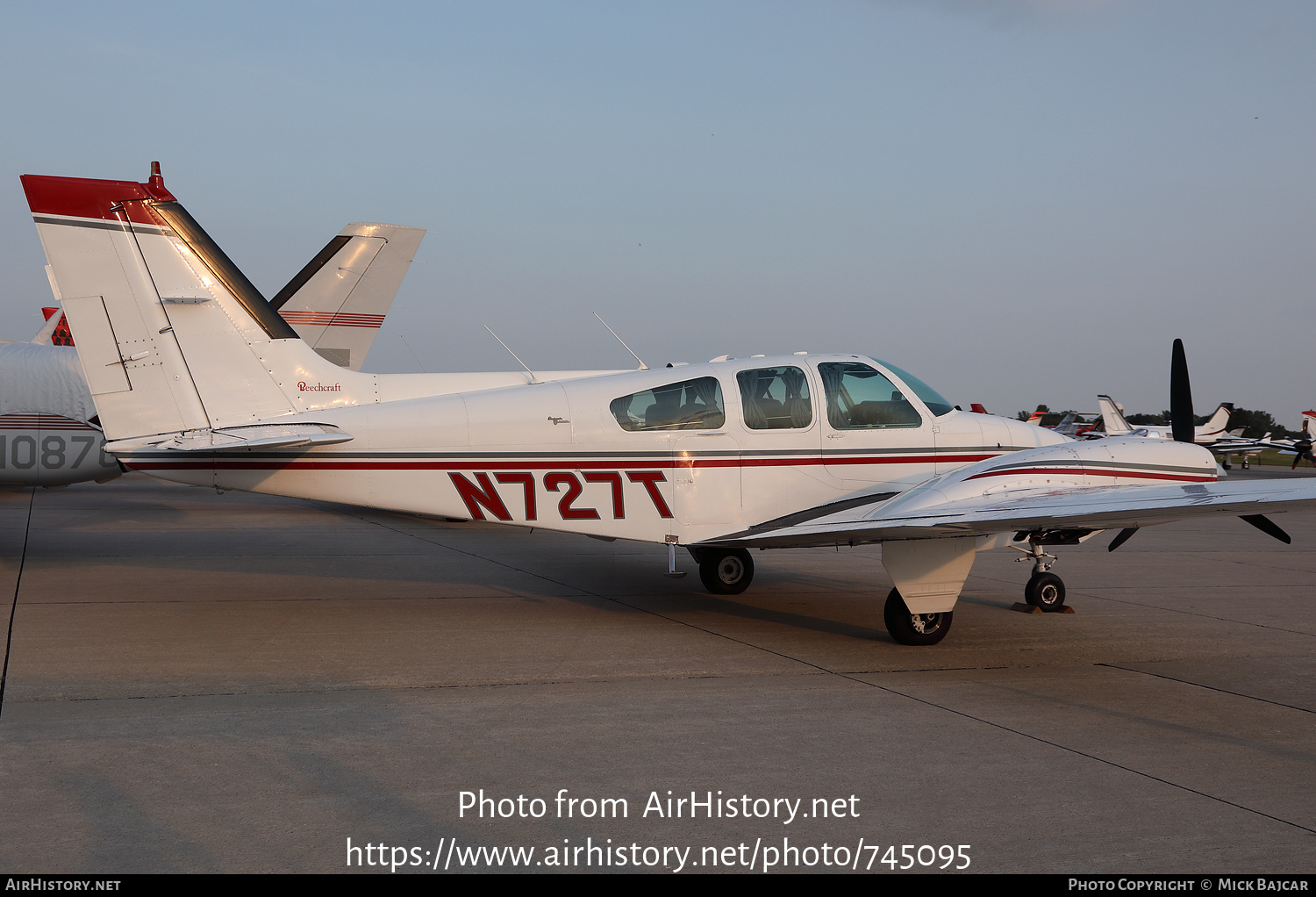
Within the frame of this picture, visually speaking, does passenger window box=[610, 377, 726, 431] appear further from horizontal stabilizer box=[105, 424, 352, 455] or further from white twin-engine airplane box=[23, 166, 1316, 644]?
horizontal stabilizer box=[105, 424, 352, 455]

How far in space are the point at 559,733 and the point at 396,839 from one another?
158cm

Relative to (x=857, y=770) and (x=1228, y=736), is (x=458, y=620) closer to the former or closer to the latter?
(x=857, y=770)

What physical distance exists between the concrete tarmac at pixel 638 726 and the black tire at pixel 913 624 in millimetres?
132

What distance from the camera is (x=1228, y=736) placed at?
558 cm

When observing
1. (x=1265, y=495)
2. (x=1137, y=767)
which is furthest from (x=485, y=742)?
(x=1265, y=495)

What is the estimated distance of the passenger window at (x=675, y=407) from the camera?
8.78 meters

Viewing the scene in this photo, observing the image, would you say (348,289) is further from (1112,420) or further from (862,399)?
(1112,420)

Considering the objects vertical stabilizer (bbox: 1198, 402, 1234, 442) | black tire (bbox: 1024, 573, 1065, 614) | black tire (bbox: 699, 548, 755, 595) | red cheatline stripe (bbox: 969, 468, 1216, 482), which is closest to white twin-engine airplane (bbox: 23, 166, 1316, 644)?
red cheatline stripe (bbox: 969, 468, 1216, 482)

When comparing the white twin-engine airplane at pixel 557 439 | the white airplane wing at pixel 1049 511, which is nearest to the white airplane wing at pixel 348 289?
the white twin-engine airplane at pixel 557 439

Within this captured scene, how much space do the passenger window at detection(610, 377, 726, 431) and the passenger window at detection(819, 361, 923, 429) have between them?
107cm

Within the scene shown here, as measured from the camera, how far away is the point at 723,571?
35.0 ft

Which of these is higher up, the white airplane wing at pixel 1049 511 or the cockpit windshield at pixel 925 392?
the cockpit windshield at pixel 925 392

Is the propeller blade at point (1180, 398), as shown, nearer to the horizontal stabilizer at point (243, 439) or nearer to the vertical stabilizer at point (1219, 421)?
the horizontal stabilizer at point (243, 439)

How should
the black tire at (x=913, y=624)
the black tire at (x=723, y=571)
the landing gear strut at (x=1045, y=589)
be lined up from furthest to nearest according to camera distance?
the black tire at (x=723, y=571) → the landing gear strut at (x=1045, y=589) → the black tire at (x=913, y=624)
